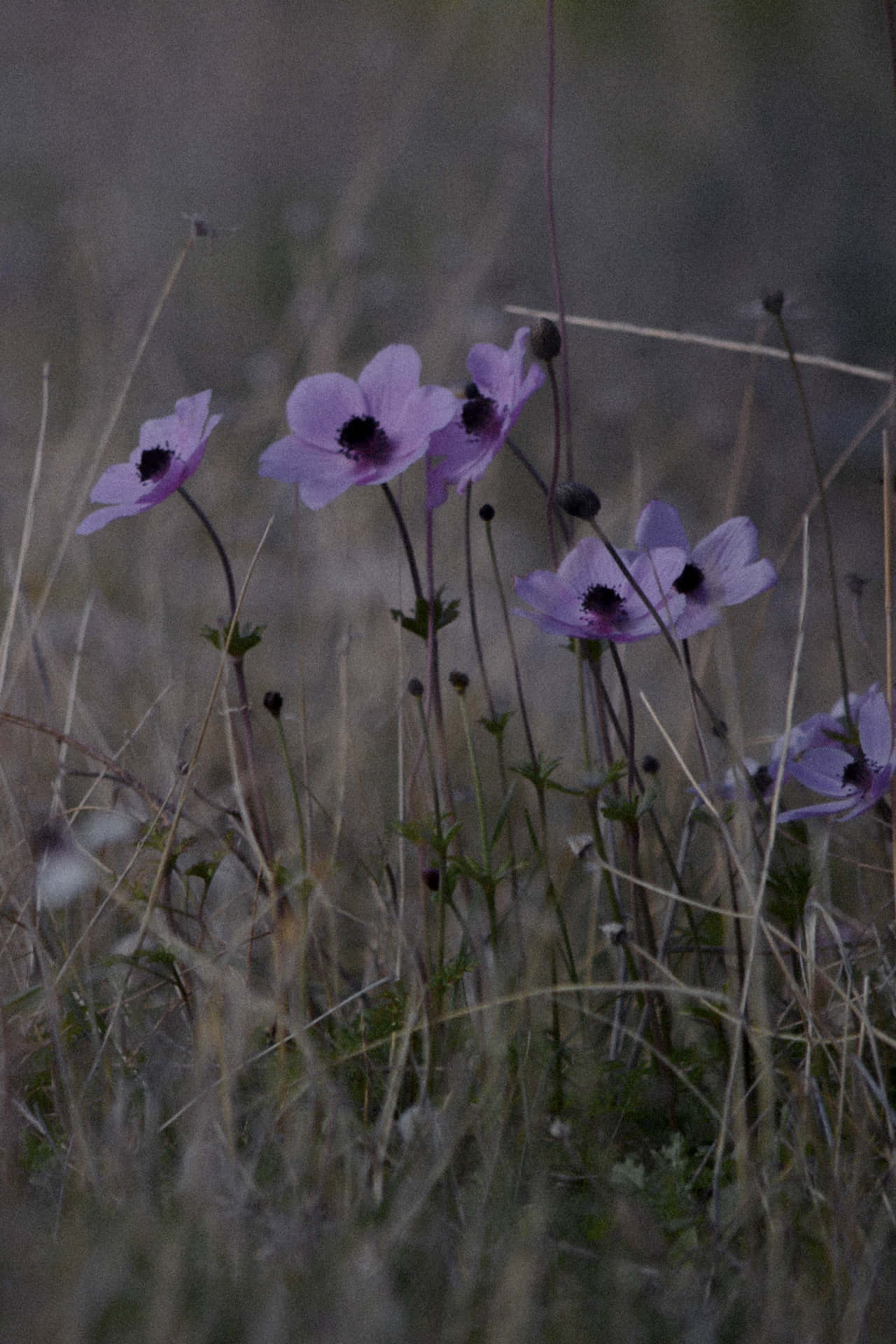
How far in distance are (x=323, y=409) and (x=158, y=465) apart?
0.51 feet

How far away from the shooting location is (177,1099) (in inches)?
44.3

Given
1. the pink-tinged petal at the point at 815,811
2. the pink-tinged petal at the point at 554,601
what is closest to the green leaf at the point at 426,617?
the pink-tinged petal at the point at 554,601

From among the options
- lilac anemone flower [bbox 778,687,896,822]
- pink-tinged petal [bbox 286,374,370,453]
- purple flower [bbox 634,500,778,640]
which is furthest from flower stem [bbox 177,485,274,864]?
lilac anemone flower [bbox 778,687,896,822]

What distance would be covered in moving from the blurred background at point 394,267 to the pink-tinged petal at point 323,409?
0.39 m

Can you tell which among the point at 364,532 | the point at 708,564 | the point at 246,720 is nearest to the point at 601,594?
the point at 708,564

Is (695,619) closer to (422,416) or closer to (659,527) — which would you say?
(659,527)

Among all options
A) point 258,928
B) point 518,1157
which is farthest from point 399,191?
point 518,1157

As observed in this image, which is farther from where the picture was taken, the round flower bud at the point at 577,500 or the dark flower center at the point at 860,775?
the dark flower center at the point at 860,775

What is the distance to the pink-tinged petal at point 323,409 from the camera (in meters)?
1.14

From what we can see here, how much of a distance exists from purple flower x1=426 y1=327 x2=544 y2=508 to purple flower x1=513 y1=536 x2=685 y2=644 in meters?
0.11

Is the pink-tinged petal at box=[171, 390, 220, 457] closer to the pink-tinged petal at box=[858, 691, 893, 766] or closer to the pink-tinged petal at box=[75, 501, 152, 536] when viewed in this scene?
the pink-tinged petal at box=[75, 501, 152, 536]

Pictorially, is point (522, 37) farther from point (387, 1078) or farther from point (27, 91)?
point (387, 1078)

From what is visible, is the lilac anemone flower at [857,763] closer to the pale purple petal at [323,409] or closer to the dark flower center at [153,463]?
the pale purple petal at [323,409]

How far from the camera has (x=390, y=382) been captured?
44.9 inches
